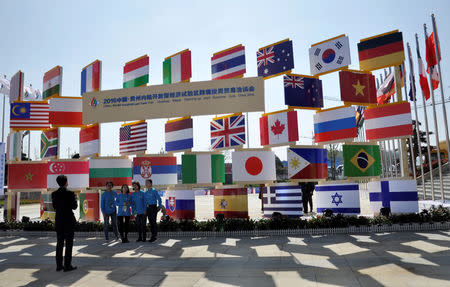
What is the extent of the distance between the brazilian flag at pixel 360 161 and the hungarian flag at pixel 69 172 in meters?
9.32

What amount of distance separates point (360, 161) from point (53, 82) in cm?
1148

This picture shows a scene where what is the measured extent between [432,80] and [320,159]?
6802mm

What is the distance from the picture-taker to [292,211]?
10367 mm

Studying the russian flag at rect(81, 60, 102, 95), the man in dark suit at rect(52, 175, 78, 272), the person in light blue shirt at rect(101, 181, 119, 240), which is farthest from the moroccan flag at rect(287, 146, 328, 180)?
the russian flag at rect(81, 60, 102, 95)

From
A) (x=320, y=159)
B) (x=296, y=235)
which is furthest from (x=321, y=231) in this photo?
(x=320, y=159)

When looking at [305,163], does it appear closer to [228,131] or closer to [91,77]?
[228,131]

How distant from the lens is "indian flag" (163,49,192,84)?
11734 mm

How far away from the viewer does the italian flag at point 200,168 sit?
11312mm

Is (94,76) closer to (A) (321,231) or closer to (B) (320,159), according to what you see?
(B) (320,159)

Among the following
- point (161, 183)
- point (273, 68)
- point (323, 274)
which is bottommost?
point (323, 274)

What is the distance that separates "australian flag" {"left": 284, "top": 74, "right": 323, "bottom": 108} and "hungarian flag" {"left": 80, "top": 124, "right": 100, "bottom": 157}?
6.78 m

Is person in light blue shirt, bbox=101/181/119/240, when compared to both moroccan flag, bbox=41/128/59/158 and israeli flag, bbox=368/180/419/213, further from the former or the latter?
israeli flag, bbox=368/180/419/213

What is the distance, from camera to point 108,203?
380 inches

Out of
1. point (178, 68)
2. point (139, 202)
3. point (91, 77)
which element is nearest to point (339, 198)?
point (139, 202)
